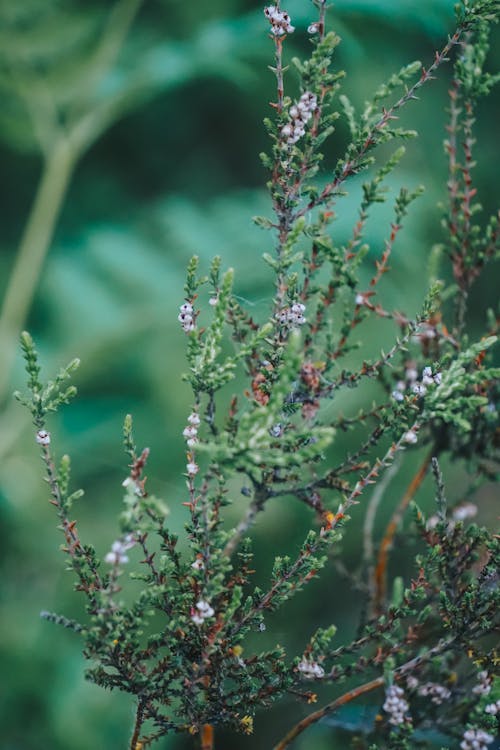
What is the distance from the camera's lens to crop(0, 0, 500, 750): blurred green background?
1372mm

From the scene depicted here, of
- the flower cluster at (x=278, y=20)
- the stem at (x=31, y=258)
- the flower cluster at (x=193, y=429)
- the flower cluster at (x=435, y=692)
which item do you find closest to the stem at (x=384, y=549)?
the flower cluster at (x=435, y=692)

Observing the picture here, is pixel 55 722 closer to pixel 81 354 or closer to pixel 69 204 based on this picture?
pixel 81 354

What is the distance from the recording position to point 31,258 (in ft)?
5.45

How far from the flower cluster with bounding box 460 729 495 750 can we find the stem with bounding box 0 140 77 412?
1285mm

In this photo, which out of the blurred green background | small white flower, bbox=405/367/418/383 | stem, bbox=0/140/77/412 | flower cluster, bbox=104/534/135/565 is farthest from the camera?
stem, bbox=0/140/77/412

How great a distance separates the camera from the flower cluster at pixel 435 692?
2.25ft

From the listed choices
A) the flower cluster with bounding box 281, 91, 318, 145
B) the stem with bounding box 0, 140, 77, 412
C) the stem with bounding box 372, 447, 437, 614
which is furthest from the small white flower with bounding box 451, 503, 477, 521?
the stem with bounding box 0, 140, 77, 412

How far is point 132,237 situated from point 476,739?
161 centimetres

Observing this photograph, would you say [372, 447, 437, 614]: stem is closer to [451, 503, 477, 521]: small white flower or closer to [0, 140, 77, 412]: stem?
[451, 503, 477, 521]: small white flower

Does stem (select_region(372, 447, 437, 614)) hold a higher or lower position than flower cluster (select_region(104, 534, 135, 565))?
higher

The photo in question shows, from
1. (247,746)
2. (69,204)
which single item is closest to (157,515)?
(247,746)

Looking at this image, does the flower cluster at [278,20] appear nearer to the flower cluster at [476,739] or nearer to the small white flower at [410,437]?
the small white flower at [410,437]

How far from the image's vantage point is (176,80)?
1.58 meters

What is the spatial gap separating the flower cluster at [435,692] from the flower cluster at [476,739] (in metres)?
0.07
